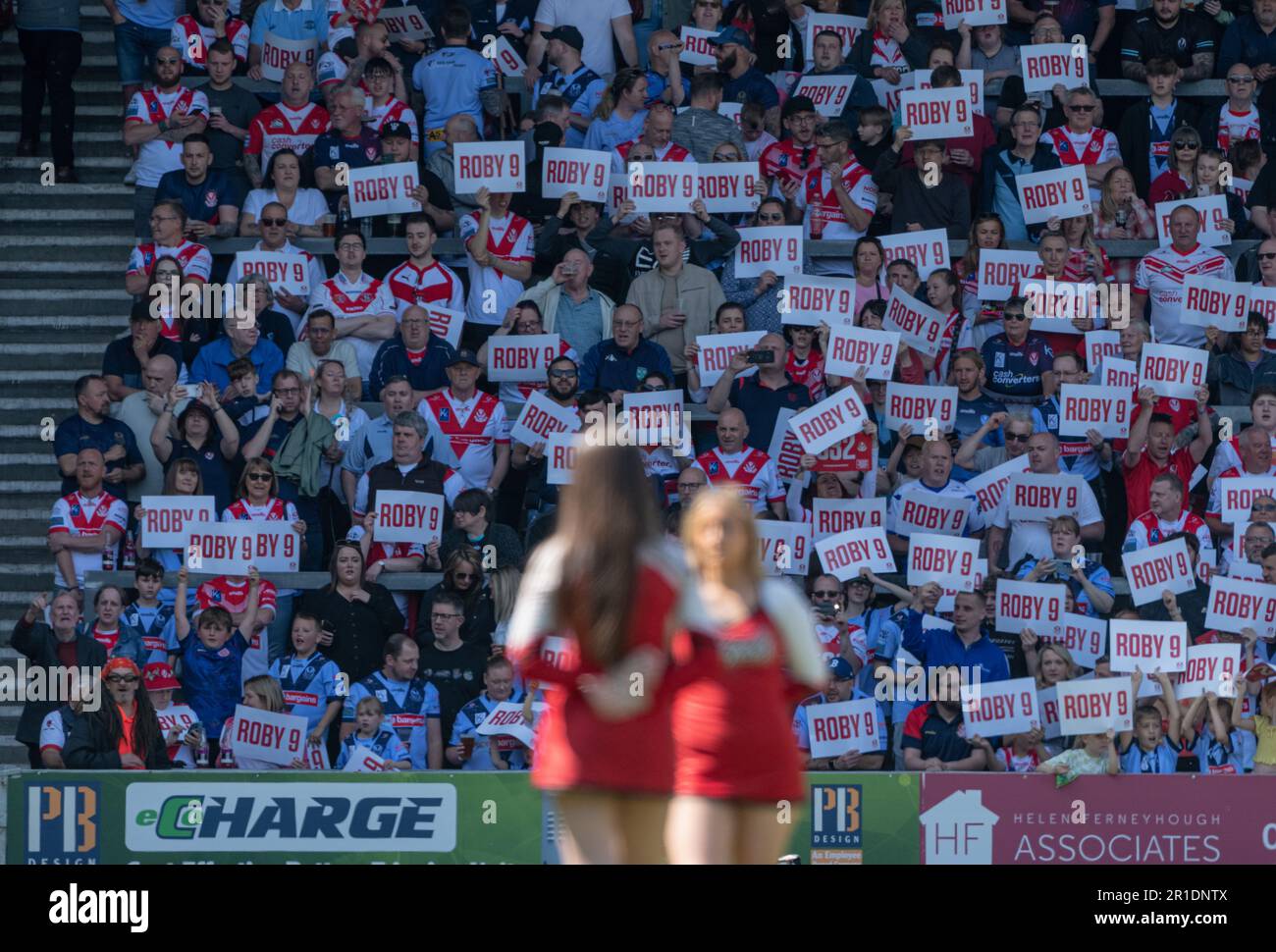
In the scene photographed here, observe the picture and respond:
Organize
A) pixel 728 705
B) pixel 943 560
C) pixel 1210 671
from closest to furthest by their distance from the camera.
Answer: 1. pixel 728 705
2. pixel 1210 671
3. pixel 943 560

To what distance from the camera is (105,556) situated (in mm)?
13969

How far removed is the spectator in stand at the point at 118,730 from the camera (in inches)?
476

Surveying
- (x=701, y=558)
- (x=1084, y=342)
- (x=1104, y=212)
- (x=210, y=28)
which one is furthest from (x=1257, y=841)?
(x=210, y=28)

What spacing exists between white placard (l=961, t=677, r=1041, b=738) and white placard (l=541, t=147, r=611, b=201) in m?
4.63

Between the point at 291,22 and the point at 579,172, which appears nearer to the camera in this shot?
the point at 579,172

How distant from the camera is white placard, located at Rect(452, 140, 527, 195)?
593 inches

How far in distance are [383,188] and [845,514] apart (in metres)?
3.93

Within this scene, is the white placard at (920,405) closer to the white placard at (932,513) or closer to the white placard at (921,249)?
the white placard at (932,513)

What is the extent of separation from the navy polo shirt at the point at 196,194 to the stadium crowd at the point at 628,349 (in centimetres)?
2

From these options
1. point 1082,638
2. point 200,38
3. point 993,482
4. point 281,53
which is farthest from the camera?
point 200,38

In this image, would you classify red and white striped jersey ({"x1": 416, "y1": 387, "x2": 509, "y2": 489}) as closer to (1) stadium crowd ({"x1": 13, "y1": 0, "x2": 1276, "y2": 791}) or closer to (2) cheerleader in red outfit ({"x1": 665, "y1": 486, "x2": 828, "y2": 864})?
(1) stadium crowd ({"x1": 13, "y1": 0, "x2": 1276, "y2": 791})

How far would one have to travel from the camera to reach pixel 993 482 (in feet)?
46.2

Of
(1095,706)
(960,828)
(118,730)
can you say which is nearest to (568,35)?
(118,730)

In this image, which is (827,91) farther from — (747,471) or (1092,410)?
(747,471)
